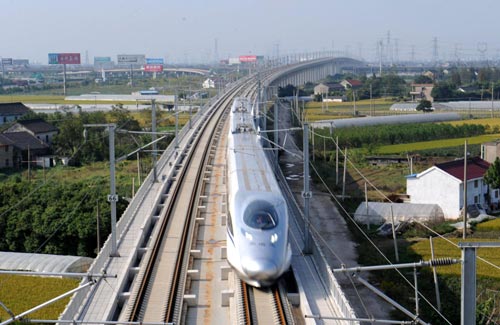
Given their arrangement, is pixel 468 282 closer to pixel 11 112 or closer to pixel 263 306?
pixel 263 306

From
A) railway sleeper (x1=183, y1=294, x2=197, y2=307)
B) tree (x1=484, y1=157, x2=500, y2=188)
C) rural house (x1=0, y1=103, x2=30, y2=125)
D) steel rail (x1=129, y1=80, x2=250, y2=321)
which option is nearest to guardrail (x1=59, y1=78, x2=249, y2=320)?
steel rail (x1=129, y1=80, x2=250, y2=321)

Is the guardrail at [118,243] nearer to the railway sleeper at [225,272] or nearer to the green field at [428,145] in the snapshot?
the railway sleeper at [225,272]

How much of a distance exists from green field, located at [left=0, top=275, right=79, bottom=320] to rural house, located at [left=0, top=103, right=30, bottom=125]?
33665mm

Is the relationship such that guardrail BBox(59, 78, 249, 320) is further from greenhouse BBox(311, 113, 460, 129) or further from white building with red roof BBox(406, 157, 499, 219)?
greenhouse BBox(311, 113, 460, 129)

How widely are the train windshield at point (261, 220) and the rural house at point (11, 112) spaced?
40.2 metres

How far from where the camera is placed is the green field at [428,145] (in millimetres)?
37138

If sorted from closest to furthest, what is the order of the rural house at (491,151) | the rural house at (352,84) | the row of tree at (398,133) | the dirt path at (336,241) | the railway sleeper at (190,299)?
1. the railway sleeper at (190,299)
2. the dirt path at (336,241)
3. the rural house at (491,151)
4. the row of tree at (398,133)
5. the rural house at (352,84)

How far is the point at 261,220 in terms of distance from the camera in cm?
1127

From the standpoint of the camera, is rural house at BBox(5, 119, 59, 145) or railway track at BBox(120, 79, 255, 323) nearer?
railway track at BBox(120, 79, 255, 323)

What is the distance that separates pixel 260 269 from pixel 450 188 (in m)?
13.6

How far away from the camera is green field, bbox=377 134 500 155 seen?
122 ft

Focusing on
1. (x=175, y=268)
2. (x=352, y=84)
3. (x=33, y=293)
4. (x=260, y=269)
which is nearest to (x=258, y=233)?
(x=260, y=269)

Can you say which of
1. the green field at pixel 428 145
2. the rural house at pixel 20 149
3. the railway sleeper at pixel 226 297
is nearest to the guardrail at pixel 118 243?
the railway sleeper at pixel 226 297

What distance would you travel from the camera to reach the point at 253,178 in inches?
523
